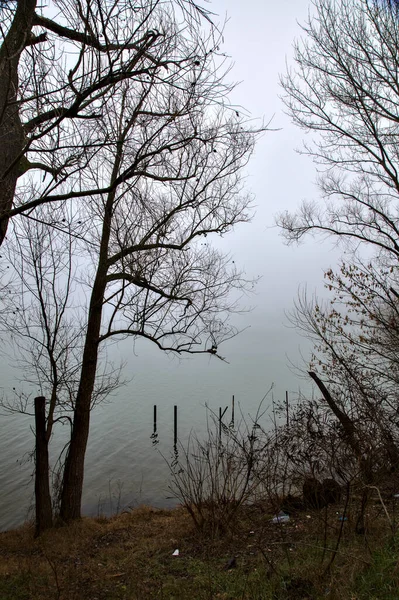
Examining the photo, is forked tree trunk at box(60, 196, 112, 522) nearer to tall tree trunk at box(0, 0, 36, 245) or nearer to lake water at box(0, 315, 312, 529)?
lake water at box(0, 315, 312, 529)

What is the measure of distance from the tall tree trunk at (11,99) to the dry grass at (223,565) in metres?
3.18

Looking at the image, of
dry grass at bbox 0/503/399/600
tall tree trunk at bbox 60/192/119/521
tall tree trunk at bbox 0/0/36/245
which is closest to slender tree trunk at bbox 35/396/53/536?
tall tree trunk at bbox 60/192/119/521

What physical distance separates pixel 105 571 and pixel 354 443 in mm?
3443

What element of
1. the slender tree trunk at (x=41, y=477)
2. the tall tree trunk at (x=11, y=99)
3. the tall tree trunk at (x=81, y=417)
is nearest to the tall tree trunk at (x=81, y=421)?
the tall tree trunk at (x=81, y=417)

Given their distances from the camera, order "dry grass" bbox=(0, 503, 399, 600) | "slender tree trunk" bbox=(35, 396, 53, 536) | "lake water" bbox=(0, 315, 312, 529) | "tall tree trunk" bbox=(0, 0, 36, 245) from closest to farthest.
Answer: "tall tree trunk" bbox=(0, 0, 36, 245) → "dry grass" bbox=(0, 503, 399, 600) → "slender tree trunk" bbox=(35, 396, 53, 536) → "lake water" bbox=(0, 315, 312, 529)

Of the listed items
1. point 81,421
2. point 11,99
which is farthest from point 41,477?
point 11,99

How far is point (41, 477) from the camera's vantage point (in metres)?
9.36

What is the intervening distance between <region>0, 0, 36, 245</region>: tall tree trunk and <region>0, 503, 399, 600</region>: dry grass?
125 inches

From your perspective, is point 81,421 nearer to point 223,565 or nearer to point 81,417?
point 81,417

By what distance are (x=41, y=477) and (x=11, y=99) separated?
8.57 metres

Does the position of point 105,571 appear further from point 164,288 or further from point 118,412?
point 118,412

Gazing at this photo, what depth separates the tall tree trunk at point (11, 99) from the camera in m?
2.73

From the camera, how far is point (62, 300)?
10312 millimetres

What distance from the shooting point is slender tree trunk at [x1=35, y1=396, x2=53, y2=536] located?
930cm
